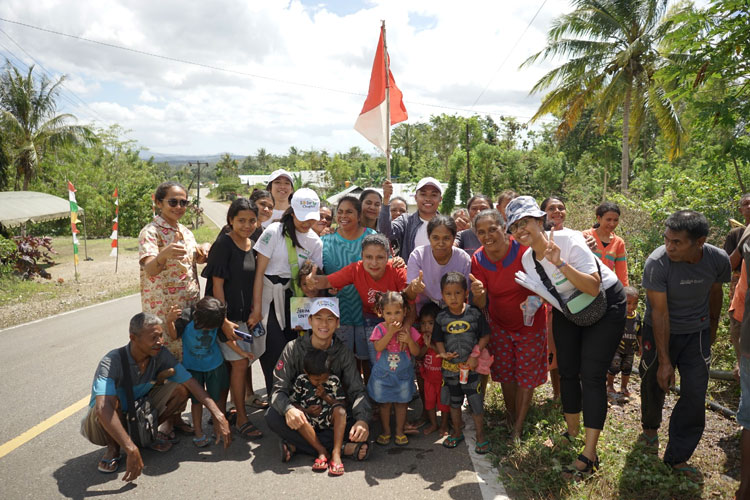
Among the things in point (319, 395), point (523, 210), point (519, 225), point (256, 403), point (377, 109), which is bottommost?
point (256, 403)

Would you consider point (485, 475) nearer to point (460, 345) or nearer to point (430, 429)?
point (430, 429)

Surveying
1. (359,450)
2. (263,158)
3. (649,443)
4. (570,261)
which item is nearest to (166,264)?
(359,450)

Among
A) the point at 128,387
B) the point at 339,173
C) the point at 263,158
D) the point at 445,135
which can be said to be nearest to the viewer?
the point at 128,387

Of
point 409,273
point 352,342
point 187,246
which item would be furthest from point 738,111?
point 187,246

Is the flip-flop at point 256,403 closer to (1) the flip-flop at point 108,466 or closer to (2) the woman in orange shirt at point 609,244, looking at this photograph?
(1) the flip-flop at point 108,466

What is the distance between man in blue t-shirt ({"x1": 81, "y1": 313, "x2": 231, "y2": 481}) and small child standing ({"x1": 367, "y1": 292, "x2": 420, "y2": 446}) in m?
1.22

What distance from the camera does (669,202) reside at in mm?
8039

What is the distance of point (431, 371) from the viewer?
3934 mm

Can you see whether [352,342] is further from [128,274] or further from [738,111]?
[128,274]

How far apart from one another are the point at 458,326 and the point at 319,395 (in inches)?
48.5

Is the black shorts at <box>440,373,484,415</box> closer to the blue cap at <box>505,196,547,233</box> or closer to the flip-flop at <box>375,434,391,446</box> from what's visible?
the flip-flop at <box>375,434,391,446</box>

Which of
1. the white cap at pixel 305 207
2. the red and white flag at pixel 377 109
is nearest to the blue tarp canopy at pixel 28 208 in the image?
the red and white flag at pixel 377 109

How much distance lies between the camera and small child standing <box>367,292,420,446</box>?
3.78 m

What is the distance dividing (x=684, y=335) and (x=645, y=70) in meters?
17.1
